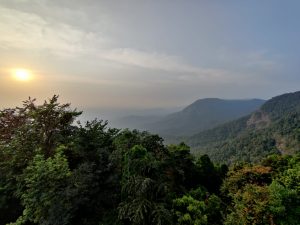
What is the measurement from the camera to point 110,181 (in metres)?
21.0

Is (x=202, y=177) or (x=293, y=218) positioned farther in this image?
(x=202, y=177)

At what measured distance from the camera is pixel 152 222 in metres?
18.5

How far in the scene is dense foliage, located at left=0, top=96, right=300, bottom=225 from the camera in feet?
59.8

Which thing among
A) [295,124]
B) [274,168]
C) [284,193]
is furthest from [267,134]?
[284,193]

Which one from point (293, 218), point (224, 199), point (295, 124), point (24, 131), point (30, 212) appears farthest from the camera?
point (295, 124)

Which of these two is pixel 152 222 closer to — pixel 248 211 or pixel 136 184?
pixel 136 184

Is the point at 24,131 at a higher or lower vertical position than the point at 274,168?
higher

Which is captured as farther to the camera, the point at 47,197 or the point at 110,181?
the point at 110,181

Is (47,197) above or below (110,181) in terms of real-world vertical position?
below

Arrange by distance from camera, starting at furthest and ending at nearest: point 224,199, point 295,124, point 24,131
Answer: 1. point 295,124
2. point 224,199
3. point 24,131

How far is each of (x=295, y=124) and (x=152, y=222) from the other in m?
118

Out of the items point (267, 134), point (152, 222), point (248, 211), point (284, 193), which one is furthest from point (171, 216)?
point (267, 134)

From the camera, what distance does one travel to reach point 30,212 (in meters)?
19.0

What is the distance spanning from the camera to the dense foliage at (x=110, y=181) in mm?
18219
